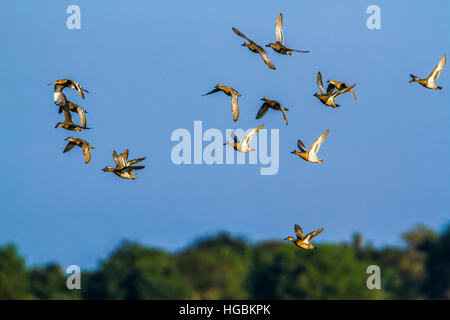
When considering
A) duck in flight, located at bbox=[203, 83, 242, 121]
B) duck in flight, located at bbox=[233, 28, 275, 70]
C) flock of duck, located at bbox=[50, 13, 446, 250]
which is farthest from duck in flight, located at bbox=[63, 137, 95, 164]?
duck in flight, located at bbox=[233, 28, 275, 70]

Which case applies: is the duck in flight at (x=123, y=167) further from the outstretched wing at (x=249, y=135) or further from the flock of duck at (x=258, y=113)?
the outstretched wing at (x=249, y=135)

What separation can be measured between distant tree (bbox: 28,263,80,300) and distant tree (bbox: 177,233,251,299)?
11.7 m

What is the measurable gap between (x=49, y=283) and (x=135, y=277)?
28.9ft

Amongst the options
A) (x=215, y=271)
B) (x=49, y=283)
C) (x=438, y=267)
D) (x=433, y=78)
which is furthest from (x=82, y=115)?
(x=438, y=267)

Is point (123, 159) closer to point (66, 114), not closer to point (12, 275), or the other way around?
point (66, 114)

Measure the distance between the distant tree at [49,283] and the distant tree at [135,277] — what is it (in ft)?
7.80

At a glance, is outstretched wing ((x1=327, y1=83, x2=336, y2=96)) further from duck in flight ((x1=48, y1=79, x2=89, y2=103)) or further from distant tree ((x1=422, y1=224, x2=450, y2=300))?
distant tree ((x1=422, y1=224, x2=450, y2=300))

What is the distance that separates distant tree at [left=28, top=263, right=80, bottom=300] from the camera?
10688 centimetres

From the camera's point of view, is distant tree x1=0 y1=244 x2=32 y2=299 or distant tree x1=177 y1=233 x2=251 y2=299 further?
distant tree x1=177 y1=233 x2=251 y2=299

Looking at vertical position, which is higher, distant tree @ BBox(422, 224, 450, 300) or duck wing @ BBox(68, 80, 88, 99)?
duck wing @ BBox(68, 80, 88, 99)

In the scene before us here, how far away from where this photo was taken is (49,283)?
113312 mm
